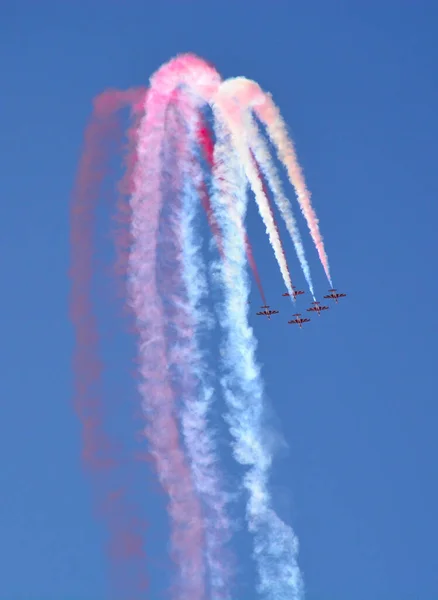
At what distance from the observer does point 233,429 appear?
307 ft

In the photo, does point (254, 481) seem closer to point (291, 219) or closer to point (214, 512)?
point (214, 512)

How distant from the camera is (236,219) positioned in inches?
3511

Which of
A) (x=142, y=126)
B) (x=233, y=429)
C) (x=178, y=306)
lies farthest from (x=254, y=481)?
(x=142, y=126)

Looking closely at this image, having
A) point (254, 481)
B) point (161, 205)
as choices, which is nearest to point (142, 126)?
point (161, 205)

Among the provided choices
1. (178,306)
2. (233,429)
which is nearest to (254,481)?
(233,429)

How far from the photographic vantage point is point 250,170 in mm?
89000

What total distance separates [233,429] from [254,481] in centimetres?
256

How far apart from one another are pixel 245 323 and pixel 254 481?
7.10 meters

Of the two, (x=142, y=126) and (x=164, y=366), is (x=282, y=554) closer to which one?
(x=164, y=366)

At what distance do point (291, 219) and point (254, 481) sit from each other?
476 inches

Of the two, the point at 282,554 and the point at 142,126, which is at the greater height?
the point at 142,126

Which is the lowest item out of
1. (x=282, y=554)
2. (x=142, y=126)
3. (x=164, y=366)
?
(x=282, y=554)

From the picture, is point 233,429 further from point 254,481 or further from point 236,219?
point 236,219

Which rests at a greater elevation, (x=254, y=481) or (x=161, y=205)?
(x=161, y=205)
